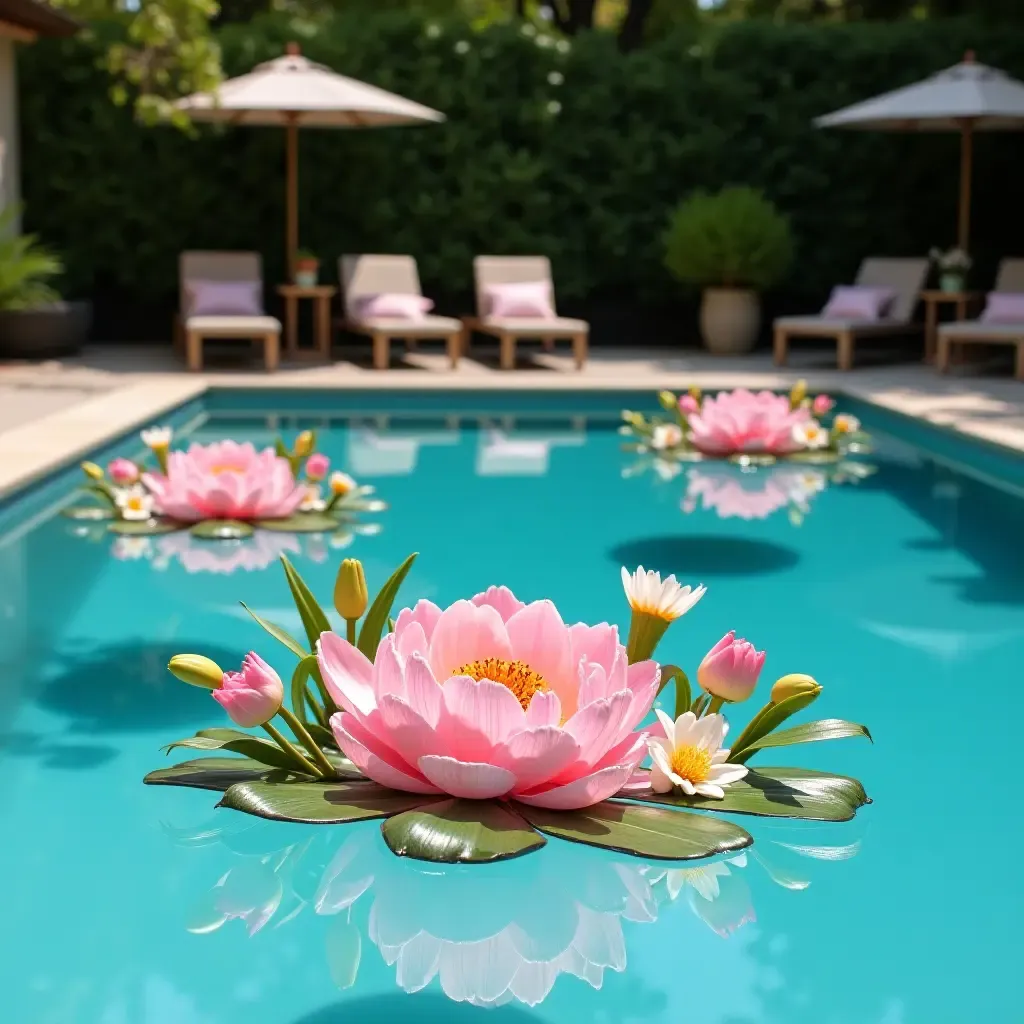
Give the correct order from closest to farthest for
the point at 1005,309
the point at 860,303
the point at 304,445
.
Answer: the point at 304,445 → the point at 1005,309 → the point at 860,303

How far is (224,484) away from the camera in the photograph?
20.6 feet

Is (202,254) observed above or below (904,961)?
above

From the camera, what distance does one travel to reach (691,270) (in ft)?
47.3

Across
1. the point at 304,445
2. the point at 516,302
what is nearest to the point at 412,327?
the point at 516,302

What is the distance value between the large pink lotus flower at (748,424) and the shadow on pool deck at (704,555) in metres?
1.61

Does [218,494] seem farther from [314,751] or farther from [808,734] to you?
[808,734]

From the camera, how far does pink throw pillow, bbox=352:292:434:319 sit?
13.3 meters

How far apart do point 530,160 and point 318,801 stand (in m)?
12.6

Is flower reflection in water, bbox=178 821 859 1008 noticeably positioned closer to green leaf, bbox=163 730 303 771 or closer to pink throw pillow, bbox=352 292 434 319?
green leaf, bbox=163 730 303 771

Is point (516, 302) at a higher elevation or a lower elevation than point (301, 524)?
higher

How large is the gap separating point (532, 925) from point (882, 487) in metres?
5.75

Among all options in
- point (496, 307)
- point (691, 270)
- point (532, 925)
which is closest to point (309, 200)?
point (496, 307)

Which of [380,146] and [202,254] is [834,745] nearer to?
[202,254]

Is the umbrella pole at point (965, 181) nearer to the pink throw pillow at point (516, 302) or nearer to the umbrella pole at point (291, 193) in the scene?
the pink throw pillow at point (516, 302)
